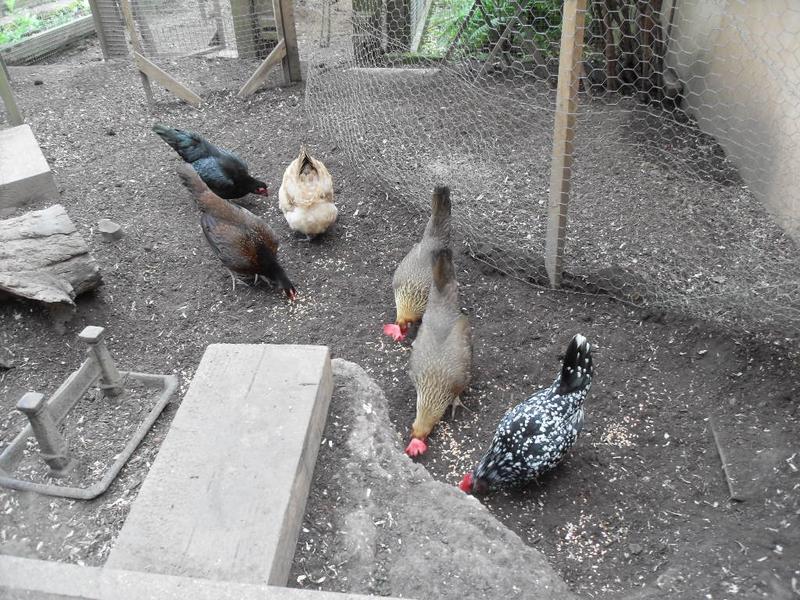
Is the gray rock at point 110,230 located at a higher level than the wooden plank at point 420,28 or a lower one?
lower

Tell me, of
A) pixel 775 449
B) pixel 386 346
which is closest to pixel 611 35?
pixel 386 346

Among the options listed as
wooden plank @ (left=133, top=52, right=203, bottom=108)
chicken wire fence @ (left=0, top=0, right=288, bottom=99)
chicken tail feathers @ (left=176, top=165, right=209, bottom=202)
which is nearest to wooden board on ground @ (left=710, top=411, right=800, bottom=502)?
chicken tail feathers @ (left=176, top=165, right=209, bottom=202)

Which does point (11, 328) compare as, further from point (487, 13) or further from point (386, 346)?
point (487, 13)

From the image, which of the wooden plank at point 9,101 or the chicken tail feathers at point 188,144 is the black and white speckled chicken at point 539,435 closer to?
the chicken tail feathers at point 188,144

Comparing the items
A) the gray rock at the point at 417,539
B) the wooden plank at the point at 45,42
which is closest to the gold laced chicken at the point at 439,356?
the gray rock at the point at 417,539

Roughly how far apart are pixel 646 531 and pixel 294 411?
155 centimetres

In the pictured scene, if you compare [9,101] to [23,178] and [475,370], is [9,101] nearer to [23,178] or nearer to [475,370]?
[23,178]

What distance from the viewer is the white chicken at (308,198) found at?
4320 millimetres

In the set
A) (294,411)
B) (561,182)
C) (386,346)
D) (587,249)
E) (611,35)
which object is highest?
(611,35)

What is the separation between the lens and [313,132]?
5.73m

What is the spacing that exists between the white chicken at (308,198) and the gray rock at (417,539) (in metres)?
2.15

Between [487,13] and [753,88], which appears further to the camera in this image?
[487,13]

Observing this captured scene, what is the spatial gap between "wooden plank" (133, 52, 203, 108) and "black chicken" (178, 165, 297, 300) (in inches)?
98.1

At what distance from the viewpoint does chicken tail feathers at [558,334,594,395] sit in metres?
2.75
